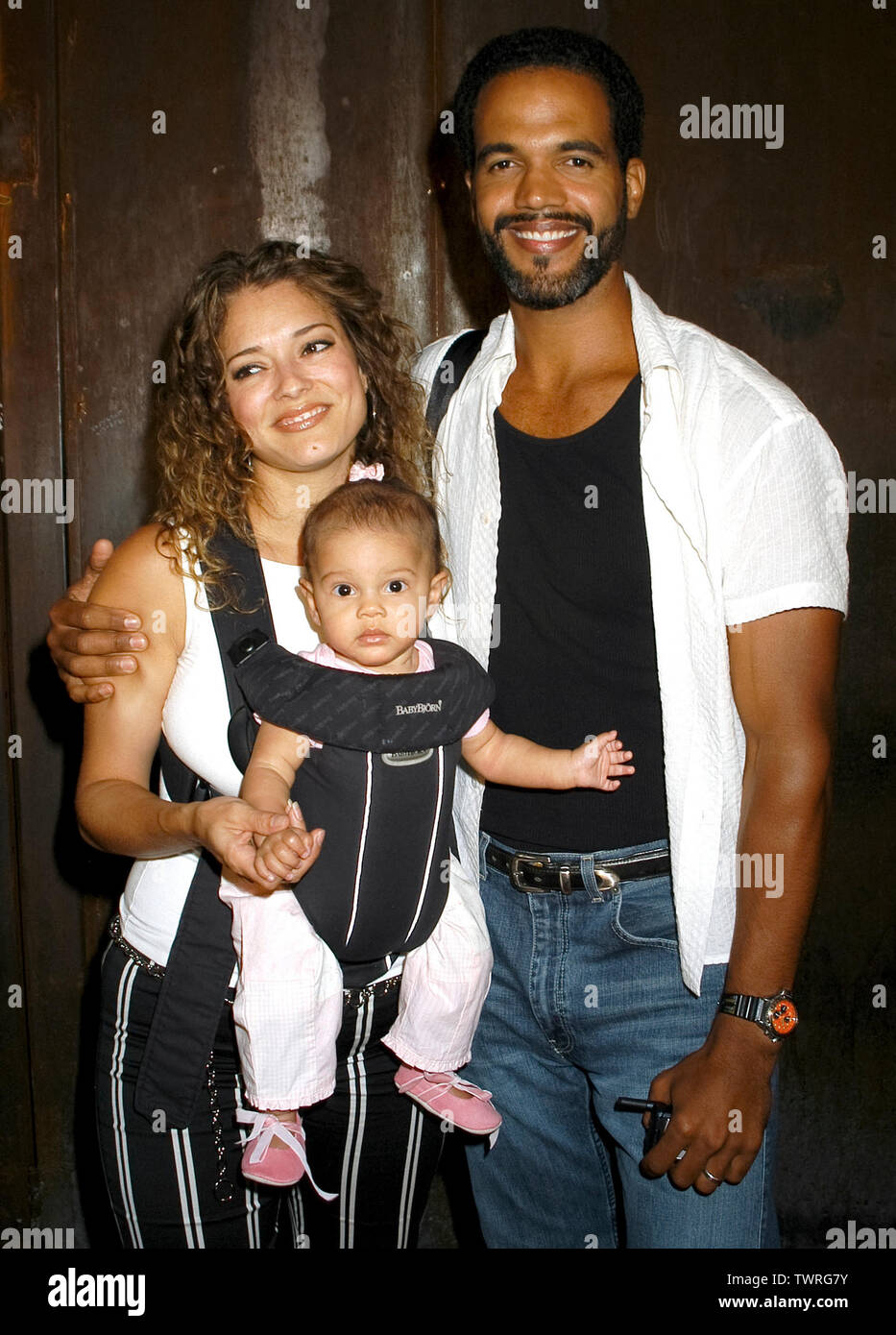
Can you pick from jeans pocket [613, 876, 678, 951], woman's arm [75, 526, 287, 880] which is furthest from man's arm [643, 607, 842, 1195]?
woman's arm [75, 526, 287, 880]

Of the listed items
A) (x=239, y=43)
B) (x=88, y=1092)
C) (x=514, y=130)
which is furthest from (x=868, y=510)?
(x=88, y=1092)

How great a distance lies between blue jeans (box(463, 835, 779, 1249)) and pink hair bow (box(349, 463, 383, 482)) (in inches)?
25.7

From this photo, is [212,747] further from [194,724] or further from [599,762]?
[599,762]

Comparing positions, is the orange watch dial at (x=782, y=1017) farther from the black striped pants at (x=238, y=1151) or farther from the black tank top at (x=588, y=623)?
the black striped pants at (x=238, y=1151)

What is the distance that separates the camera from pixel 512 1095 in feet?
6.07

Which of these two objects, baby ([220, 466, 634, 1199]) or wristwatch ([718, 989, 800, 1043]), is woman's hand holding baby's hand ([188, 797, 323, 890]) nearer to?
baby ([220, 466, 634, 1199])

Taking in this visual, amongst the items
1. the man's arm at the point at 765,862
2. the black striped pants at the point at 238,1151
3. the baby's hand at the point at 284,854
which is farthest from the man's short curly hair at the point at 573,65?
the black striped pants at the point at 238,1151

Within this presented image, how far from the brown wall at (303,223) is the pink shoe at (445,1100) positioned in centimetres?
122

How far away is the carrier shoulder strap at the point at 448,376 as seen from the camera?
1.96 meters

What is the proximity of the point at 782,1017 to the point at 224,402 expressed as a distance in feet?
4.21

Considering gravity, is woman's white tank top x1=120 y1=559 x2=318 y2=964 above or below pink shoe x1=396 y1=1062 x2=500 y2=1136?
above

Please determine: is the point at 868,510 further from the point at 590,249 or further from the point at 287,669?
the point at 287,669

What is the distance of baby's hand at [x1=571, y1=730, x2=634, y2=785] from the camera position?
1.62 m

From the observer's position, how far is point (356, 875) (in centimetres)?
149
